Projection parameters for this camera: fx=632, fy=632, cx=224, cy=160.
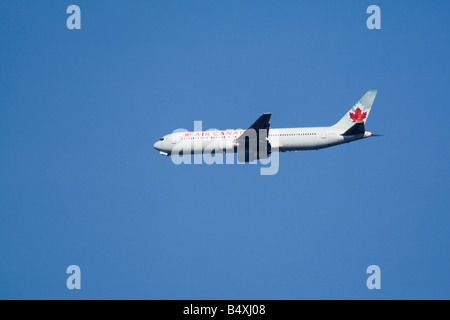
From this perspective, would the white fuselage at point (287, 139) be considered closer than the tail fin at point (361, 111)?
Yes

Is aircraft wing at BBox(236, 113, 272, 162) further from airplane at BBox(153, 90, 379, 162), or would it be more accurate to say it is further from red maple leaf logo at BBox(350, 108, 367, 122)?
red maple leaf logo at BBox(350, 108, 367, 122)

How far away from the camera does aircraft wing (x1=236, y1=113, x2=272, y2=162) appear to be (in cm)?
6144

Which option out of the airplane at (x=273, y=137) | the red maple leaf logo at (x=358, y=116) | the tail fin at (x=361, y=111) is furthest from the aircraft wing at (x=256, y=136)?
the red maple leaf logo at (x=358, y=116)

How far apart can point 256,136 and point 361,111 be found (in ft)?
39.9

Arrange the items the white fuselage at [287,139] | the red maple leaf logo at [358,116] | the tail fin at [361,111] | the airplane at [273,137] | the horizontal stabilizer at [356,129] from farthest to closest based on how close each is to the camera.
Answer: the red maple leaf logo at [358,116]
the tail fin at [361,111]
the white fuselage at [287,139]
the airplane at [273,137]
the horizontal stabilizer at [356,129]

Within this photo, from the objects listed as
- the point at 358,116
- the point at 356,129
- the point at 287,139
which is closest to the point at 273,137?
the point at 287,139

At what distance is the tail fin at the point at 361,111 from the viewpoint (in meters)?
66.3

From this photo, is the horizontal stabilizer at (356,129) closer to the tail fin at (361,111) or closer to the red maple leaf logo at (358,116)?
the tail fin at (361,111)

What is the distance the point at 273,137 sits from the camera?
63.9 metres
